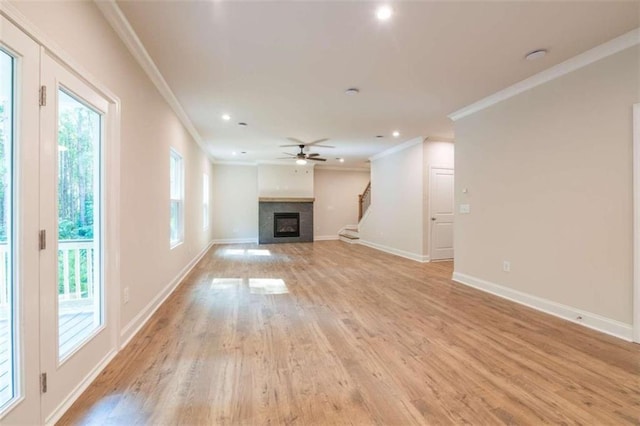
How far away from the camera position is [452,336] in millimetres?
2711

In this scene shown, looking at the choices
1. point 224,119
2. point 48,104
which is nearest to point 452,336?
point 48,104

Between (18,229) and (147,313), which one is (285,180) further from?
(18,229)

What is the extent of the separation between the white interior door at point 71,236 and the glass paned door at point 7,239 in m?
0.16

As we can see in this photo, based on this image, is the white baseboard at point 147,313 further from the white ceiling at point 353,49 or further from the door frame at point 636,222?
the door frame at point 636,222

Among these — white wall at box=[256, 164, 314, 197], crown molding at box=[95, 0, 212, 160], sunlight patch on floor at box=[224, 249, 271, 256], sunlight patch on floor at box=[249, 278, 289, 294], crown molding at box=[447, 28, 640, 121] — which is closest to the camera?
crown molding at box=[95, 0, 212, 160]

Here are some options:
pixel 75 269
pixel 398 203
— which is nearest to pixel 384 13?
pixel 75 269

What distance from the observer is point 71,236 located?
194cm

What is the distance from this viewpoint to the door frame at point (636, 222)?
2.58 metres

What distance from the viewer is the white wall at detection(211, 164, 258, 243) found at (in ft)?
31.2

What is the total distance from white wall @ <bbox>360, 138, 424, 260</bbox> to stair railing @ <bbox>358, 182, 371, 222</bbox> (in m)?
1.12

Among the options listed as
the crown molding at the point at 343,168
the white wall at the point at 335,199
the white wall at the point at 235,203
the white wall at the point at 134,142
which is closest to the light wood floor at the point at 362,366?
the white wall at the point at 134,142

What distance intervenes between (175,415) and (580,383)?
2.61 meters

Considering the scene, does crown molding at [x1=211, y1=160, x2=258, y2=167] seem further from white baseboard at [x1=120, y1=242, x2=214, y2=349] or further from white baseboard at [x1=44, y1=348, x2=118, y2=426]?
white baseboard at [x1=44, y1=348, x2=118, y2=426]

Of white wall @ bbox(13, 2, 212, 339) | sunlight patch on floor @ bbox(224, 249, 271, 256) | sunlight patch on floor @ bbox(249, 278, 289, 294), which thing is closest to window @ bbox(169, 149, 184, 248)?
white wall @ bbox(13, 2, 212, 339)
